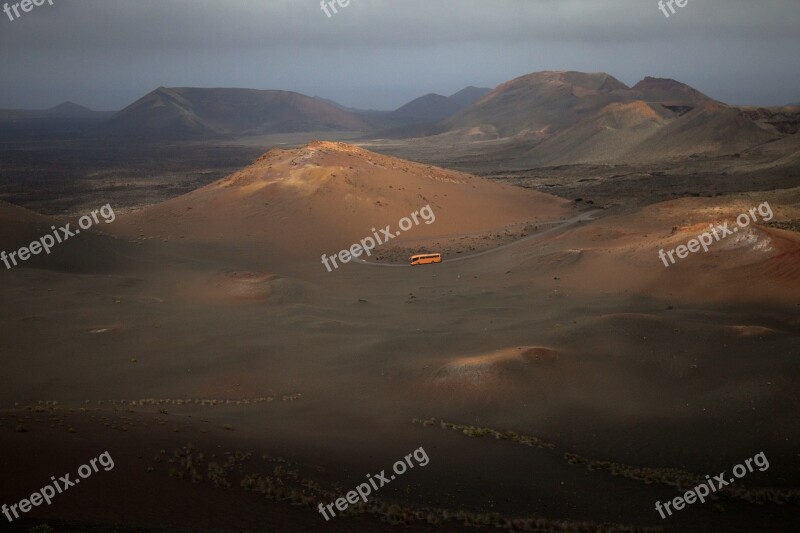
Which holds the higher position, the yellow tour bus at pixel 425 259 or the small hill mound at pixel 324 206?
the small hill mound at pixel 324 206

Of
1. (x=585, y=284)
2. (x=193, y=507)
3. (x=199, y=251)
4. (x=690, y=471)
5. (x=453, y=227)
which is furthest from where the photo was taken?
(x=453, y=227)

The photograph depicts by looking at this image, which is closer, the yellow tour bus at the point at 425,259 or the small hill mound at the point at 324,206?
the yellow tour bus at the point at 425,259

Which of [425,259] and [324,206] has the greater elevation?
[324,206]

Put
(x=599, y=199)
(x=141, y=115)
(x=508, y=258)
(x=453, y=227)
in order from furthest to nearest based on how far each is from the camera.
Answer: (x=141, y=115) < (x=599, y=199) < (x=453, y=227) < (x=508, y=258)

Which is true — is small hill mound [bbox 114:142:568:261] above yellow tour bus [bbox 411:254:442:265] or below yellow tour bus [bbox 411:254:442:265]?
above

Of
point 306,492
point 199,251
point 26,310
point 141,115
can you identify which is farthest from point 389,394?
point 141,115

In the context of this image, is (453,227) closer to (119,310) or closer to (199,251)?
(199,251)

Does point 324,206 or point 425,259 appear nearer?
point 425,259

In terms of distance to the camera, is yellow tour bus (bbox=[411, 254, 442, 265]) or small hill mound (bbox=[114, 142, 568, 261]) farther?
small hill mound (bbox=[114, 142, 568, 261])
